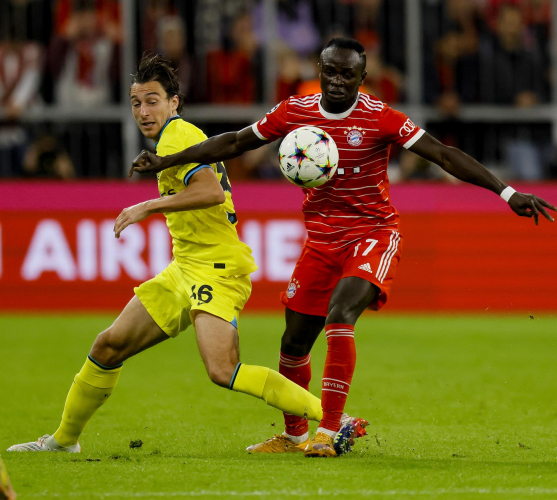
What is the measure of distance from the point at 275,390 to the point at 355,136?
146cm

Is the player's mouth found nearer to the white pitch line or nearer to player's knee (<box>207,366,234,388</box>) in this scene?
player's knee (<box>207,366,234,388</box>)

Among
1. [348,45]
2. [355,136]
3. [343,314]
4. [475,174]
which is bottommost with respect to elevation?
[343,314]

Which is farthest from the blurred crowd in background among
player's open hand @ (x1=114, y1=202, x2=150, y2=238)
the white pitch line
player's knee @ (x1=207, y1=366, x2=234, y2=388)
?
the white pitch line

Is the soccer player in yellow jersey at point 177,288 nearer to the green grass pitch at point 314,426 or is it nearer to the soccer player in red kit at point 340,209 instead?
the soccer player in red kit at point 340,209

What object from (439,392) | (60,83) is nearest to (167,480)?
(439,392)

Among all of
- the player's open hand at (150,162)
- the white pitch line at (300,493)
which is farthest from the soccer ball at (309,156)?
the white pitch line at (300,493)

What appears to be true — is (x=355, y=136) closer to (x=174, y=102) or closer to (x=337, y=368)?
(x=174, y=102)

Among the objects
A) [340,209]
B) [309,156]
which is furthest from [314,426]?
[309,156]

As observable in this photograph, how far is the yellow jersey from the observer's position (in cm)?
572

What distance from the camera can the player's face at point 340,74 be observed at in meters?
5.60

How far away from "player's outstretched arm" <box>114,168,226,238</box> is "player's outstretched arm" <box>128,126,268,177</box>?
0.44ft

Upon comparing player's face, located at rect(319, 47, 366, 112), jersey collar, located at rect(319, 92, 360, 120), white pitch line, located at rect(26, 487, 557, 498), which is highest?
player's face, located at rect(319, 47, 366, 112)

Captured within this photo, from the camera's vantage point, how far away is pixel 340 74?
18.4 feet

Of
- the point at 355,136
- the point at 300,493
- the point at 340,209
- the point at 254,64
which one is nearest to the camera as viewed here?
the point at 300,493
